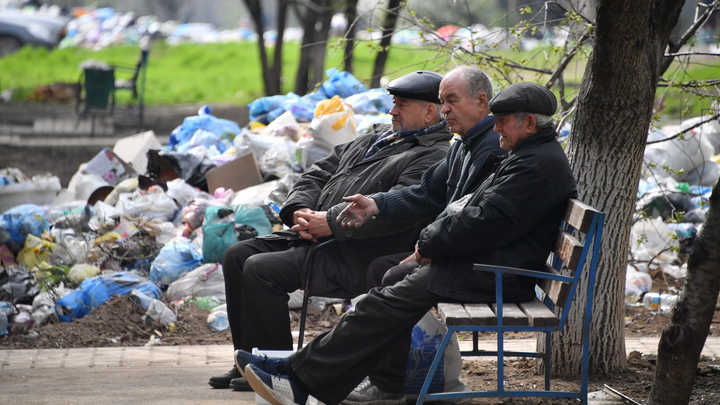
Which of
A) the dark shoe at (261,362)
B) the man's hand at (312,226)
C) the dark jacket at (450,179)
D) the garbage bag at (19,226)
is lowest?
the garbage bag at (19,226)

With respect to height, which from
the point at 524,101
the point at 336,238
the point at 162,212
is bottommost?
the point at 162,212

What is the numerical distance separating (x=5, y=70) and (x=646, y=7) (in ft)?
72.1

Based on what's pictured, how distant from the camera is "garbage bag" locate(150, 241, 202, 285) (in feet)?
19.7

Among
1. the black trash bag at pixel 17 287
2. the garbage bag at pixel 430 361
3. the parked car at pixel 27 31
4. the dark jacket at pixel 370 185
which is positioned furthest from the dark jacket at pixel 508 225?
the parked car at pixel 27 31

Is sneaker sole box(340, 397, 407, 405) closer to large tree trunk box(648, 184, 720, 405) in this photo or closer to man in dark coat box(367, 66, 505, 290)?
man in dark coat box(367, 66, 505, 290)

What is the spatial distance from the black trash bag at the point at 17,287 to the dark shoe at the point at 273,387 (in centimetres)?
319

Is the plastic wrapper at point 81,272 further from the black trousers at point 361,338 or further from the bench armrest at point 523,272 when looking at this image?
the bench armrest at point 523,272

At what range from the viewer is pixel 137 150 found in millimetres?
8445

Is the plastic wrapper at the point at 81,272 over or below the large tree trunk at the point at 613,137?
below

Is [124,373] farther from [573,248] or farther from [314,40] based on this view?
[314,40]

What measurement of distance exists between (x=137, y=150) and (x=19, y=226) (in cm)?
192

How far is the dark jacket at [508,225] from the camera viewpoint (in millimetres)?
3236

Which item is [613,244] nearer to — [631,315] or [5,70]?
[631,315]

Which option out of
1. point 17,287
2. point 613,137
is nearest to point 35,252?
point 17,287
